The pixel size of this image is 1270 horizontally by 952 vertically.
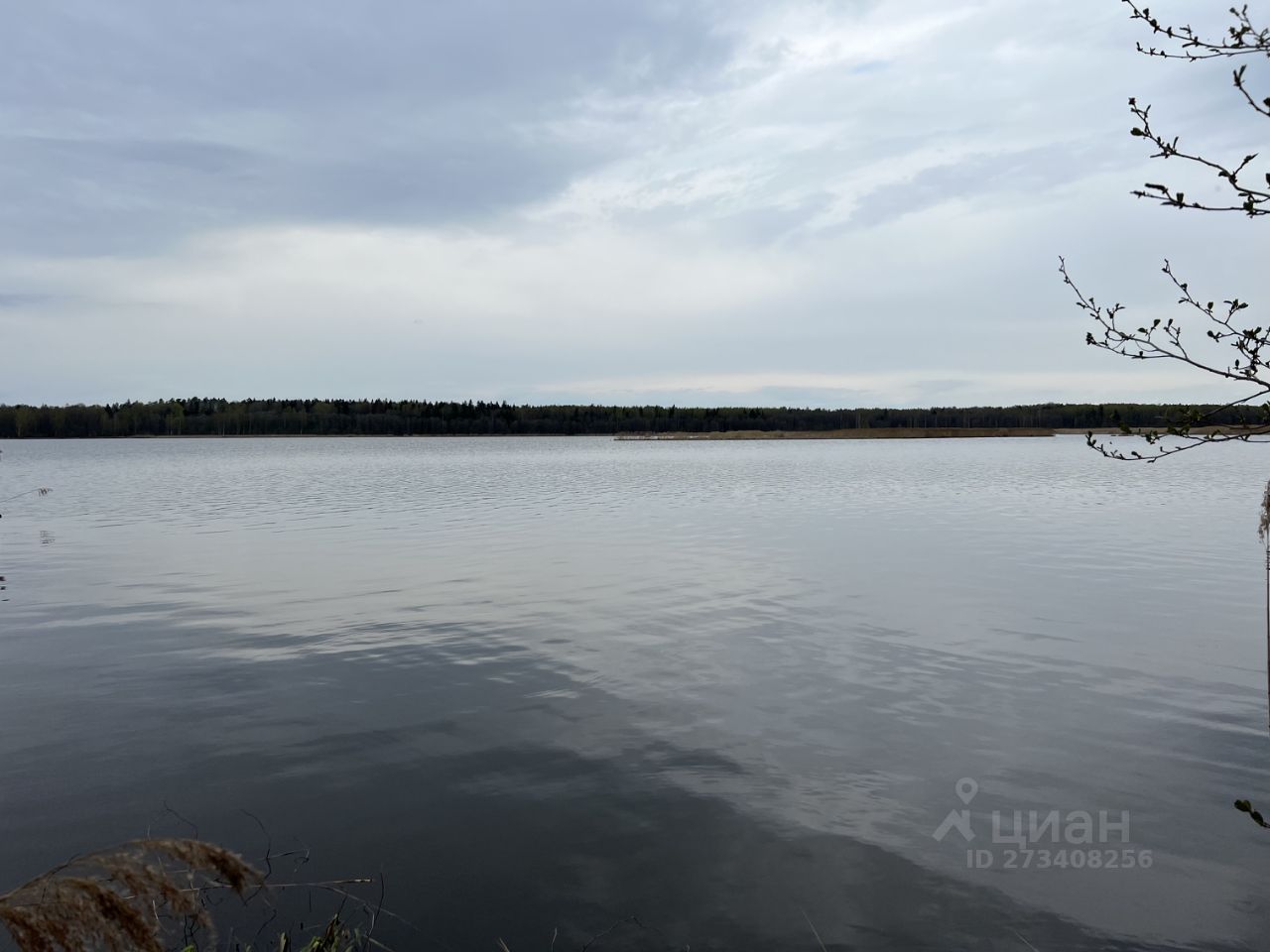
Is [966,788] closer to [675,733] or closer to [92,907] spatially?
[675,733]

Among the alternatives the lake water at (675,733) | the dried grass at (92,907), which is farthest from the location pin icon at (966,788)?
the dried grass at (92,907)

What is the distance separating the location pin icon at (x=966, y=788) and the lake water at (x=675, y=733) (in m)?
0.06

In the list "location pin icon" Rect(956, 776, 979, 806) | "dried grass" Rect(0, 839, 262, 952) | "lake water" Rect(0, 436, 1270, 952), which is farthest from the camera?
"location pin icon" Rect(956, 776, 979, 806)

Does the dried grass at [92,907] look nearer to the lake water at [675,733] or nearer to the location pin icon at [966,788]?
the lake water at [675,733]

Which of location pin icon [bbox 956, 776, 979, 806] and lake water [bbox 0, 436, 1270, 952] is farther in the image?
location pin icon [bbox 956, 776, 979, 806]

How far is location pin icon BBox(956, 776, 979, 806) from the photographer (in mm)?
9273

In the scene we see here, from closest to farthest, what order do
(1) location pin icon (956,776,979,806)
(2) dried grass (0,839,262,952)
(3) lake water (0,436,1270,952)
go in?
(2) dried grass (0,839,262,952) → (3) lake water (0,436,1270,952) → (1) location pin icon (956,776,979,806)

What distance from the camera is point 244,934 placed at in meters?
7.01

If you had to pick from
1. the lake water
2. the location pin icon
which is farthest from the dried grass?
the location pin icon

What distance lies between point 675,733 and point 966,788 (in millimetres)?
3637

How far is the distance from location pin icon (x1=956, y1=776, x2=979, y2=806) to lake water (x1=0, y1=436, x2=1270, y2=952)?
6 centimetres

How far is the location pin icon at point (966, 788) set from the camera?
9.27 metres

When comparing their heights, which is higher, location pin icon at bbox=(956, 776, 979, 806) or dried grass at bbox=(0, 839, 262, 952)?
dried grass at bbox=(0, 839, 262, 952)

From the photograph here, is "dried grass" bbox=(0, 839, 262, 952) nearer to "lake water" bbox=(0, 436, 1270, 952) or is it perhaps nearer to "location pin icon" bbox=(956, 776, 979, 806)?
"lake water" bbox=(0, 436, 1270, 952)
